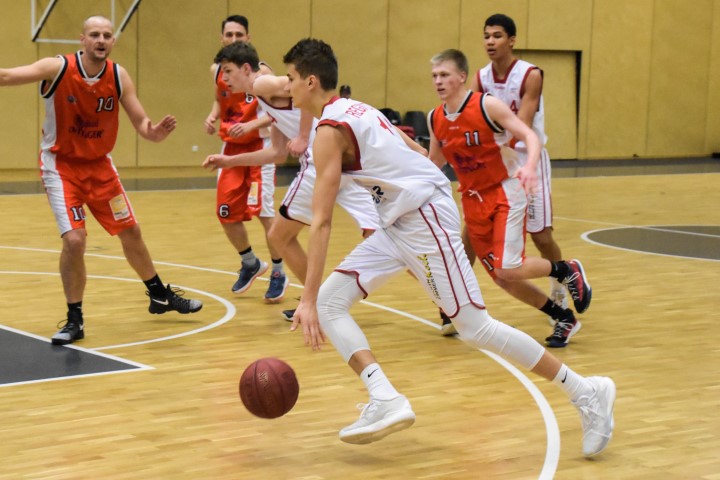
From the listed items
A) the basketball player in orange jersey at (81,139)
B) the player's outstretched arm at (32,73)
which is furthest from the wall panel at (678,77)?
the player's outstretched arm at (32,73)

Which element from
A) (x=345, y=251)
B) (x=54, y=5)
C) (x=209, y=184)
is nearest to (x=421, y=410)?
(x=345, y=251)

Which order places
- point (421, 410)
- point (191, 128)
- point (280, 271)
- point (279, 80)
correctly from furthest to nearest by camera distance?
point (191, 128)
point (280, 271)
point (279, 80)
point (421, 410)

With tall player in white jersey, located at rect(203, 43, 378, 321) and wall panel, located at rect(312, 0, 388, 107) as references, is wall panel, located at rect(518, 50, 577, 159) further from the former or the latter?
tall player in white jersey, located at rect(203, 43, 378, 321)

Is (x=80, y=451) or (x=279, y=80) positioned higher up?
(x=279, y=80)

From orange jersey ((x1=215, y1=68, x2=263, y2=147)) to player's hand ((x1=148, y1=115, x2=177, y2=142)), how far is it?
4.92 feet

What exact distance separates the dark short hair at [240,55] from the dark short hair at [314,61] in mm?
2748

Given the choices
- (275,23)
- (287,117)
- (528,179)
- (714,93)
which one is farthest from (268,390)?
(714,93)

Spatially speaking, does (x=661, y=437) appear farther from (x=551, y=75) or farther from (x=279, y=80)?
(x=551, y=75)

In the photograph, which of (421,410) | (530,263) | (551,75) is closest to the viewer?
A: (421,410)

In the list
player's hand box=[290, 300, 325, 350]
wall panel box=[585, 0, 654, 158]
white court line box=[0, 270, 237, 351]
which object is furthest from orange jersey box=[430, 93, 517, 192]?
wall panel box=[585, 0, 654, 158]

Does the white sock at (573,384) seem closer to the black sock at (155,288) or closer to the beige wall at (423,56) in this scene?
the black sock at (155,288)

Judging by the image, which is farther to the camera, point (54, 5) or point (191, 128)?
point (191, 128)

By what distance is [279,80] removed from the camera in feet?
22.5

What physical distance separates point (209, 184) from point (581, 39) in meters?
9.00
